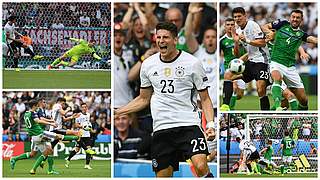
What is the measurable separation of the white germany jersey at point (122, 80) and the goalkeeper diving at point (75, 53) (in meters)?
0.41

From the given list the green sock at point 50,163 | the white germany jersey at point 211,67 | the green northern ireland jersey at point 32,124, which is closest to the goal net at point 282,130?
the white germany jersey at point 211,67

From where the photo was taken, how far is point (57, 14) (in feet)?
26.6

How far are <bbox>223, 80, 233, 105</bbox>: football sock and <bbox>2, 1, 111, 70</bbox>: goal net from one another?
50.6 inches

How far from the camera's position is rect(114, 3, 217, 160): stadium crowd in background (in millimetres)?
8750

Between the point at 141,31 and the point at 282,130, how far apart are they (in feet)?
6.68

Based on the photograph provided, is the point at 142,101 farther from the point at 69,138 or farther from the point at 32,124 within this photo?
the point at 32,124

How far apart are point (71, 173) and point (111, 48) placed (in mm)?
1403

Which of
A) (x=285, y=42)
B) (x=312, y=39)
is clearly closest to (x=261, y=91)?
(x=285, y=42)

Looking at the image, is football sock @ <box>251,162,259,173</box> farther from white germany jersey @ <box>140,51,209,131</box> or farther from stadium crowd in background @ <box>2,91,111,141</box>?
stadium crowd in background @ <box>2,91,111,141</box>

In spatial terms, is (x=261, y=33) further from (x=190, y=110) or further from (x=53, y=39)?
(x=53, y=39)

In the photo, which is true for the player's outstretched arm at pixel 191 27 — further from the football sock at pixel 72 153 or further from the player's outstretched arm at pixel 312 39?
the football sock at pixel 72 153

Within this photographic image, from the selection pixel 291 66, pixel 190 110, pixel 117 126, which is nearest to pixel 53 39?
pixel 117 126

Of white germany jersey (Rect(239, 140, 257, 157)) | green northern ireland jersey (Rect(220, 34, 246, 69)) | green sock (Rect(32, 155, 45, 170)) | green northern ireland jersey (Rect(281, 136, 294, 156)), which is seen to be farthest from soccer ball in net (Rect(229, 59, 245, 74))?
green sock (Rect(32, 155, 45, 170))

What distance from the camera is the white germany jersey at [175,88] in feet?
23.4
